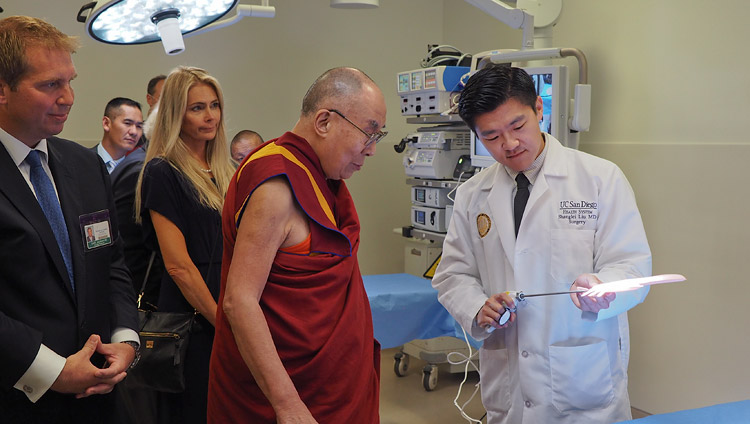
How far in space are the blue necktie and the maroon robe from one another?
1.18ft

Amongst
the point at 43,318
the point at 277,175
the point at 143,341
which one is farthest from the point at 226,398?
the point at 143,341

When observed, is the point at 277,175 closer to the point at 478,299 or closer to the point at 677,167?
the point at 478,299

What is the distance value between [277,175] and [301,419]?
1.68ft

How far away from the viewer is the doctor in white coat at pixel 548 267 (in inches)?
71.0

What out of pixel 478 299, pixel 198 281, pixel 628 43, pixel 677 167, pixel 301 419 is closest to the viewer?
pixel 301 419

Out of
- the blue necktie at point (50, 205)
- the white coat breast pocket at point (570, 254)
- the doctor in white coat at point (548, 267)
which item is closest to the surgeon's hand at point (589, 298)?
the doctor in white coat at point (548, 267)

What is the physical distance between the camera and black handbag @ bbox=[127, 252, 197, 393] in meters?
2.13

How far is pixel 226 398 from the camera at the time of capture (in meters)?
1.58

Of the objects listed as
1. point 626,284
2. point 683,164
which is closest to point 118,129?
point 683,164

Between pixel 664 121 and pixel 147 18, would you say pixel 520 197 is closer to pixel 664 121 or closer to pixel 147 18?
pixel 147 18

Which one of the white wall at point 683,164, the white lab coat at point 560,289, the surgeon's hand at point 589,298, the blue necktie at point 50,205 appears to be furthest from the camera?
the white wall at point 683,164

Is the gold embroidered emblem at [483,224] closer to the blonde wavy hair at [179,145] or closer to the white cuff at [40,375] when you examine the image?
the blonde wavy hair at [179,145]

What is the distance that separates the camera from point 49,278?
4.89 feet

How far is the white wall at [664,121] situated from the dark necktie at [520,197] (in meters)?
1.92
